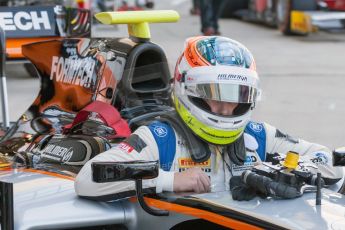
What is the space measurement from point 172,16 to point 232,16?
16.5 meters

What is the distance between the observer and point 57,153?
13.6 feet

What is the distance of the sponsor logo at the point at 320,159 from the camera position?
3.63 metres

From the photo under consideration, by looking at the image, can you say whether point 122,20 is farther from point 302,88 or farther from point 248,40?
point 248,40

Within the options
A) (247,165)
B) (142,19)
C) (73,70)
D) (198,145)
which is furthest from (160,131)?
(73,70)

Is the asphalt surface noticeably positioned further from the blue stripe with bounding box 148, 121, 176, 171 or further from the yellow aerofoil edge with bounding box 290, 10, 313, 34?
the blue stripe with bounding box 148, 121, 176, 171

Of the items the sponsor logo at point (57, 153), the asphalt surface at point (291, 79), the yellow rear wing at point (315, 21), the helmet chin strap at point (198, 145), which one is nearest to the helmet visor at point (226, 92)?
the helmet chin strap at point (198, 145)

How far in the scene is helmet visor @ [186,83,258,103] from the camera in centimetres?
345

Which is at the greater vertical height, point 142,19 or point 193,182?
point 142,19

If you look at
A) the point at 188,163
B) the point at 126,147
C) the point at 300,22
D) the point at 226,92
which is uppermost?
the point at 226,92

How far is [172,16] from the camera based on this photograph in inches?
188

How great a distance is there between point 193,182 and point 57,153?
105 cm

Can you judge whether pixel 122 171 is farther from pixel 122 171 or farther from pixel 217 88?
pixel 217 88

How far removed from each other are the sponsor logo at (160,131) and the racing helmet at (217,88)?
10 centimetres

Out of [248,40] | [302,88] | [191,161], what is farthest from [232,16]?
[191,161]
